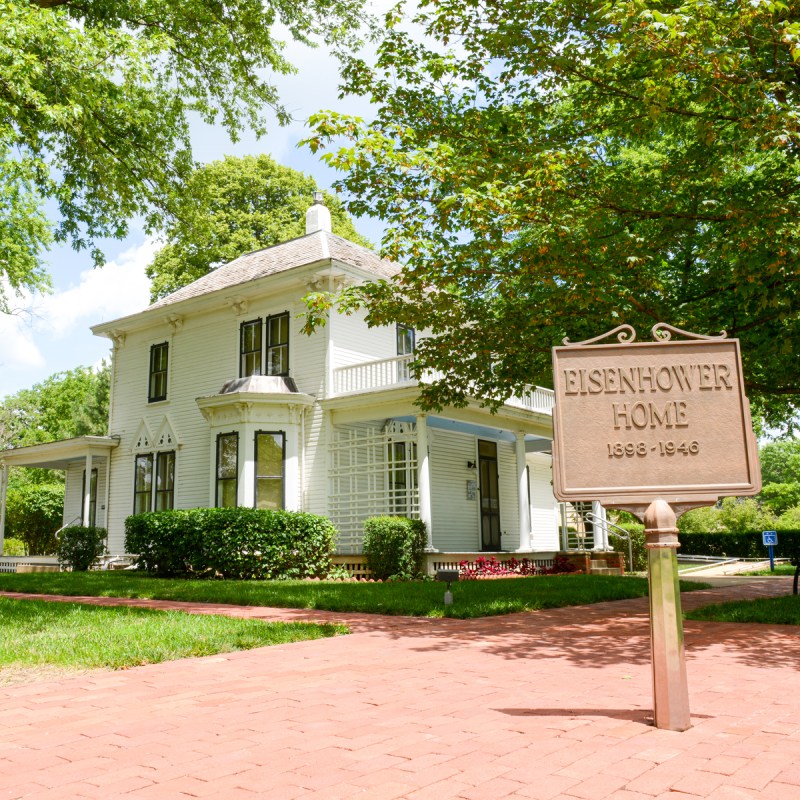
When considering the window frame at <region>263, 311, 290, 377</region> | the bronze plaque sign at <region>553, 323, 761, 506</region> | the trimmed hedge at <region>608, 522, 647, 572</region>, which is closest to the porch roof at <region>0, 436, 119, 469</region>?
the window frame at <region>263, 311, 290, 377</region>

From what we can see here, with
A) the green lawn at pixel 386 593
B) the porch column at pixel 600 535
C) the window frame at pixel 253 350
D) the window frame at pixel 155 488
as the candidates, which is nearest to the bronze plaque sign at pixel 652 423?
the green lawn at pixel 386 593

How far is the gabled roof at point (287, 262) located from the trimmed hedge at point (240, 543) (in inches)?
254

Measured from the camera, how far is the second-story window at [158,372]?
23.1 meters

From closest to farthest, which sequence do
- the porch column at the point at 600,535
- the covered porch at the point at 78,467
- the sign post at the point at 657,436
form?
the sign post at the point at 657,436 < the covered porch at the point at 78,467 < the porch column at the point at 600,535

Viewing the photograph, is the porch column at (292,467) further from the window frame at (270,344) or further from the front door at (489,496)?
the front door at (489,496)

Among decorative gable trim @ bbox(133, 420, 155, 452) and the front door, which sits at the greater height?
decorative gable trim @ bbox(133, 420, 155, 452)

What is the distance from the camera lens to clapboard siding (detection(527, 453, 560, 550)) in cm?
2578

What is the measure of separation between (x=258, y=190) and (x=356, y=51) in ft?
70.5

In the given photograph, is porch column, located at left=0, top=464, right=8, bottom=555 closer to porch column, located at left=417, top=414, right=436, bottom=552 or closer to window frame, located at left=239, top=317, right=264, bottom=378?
window frame, located at left=239, top=317, right=264, bottom=378

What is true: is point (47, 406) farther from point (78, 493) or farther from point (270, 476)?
point (270, 476)

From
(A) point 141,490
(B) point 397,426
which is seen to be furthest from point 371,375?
(A) point 141,490

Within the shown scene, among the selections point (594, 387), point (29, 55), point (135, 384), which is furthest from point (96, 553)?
point (594, 387)

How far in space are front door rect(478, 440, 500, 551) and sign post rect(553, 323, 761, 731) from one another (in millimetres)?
17679

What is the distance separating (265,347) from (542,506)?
37.8ft
